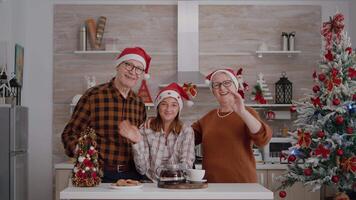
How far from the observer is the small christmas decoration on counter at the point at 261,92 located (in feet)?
21.3

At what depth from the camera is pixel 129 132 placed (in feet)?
10.7

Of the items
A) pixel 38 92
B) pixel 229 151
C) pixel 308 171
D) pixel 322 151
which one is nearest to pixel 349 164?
pixel 322 151

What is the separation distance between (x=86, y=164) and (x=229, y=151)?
2.83ft

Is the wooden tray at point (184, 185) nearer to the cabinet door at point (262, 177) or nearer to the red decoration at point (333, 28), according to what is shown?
the red decoration at point (333, 28)

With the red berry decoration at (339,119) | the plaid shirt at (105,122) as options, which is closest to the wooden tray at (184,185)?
the plaid shirt at (105,122)

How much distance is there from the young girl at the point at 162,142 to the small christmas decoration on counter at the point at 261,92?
9.97ft

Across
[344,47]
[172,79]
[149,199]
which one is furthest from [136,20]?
[149,199]

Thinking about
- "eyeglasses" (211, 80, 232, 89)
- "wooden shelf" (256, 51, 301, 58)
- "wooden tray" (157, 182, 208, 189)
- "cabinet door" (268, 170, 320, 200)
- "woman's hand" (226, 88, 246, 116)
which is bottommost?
"cabinet door" (268, 170, 320, 200)

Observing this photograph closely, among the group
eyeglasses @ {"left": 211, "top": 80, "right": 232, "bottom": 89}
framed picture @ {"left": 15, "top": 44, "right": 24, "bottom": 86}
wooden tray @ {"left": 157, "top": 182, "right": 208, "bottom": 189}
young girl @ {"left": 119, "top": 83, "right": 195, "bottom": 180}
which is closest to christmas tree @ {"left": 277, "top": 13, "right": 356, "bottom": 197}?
eyeglasses @ {"left": 211, "top": 80, "right": 232, "bottom": 89}

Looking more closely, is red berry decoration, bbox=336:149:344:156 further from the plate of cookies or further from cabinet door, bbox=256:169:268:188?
the plate of cookies

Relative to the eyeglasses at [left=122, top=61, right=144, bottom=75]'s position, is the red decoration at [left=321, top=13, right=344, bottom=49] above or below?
above

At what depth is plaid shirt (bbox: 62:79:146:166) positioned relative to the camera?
11.5 ft

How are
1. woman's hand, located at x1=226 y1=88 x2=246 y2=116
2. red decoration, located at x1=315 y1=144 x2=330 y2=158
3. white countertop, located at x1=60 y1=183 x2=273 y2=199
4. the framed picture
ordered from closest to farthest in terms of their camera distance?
1. white countertop, located at x1=60 y1=183 x2=273 y2=199
2. woman's hand, located at x1=226 y1=88 x2=246 y2=116
3. red decoration, located at x1=315 y1=144 x2=330 y2=158
4. the framed picture

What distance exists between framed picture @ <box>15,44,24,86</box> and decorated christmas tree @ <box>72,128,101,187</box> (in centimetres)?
321
